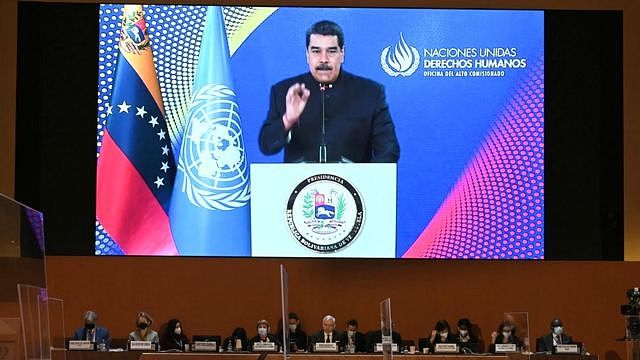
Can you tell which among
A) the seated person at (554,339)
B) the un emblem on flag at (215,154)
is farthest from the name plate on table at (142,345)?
the seated person at (554,339)

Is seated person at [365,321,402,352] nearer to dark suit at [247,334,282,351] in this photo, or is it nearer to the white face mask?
dark suit at [247,334,282,351]

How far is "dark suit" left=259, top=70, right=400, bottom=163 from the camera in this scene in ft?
38.4

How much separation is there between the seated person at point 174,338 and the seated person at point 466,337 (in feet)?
8.64

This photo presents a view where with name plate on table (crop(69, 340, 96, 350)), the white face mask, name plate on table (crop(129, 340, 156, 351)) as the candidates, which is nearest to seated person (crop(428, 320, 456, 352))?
the white face mask

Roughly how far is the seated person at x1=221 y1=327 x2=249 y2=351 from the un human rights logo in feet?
10.00

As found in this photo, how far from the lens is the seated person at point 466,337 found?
10.5m

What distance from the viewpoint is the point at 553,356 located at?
31.0ft

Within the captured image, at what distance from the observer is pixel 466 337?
36.0 feet

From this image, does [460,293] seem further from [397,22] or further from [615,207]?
[397,22]

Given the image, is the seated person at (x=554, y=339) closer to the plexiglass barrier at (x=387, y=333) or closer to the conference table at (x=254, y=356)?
the conference table at (x=254, y=356)

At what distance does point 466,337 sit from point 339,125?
2554mm

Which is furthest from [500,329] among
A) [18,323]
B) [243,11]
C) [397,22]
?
[18,323]

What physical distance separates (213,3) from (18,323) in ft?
28.2

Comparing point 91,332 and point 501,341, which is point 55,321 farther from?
point 501,341
